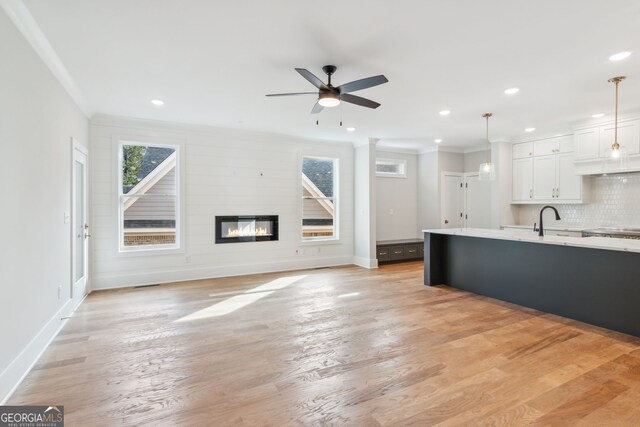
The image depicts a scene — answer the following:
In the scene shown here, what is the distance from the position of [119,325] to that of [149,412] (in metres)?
1.92

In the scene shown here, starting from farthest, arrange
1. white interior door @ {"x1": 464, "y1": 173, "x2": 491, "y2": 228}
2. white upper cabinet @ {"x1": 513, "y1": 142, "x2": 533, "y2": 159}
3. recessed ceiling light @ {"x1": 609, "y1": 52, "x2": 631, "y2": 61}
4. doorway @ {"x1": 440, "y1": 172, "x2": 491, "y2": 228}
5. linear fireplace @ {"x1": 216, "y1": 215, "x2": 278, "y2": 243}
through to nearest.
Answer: doorway @ {"x1": 440, "y1": 172, "x2": 491, "y2": 228}, white interior door @ {"x1": 464, "y1": 173, "x2": 491, "y2": 228}, white upper cabinet @ {"x1": 513, "y1": 142, "x2": 533, "y2": 159}, linear fireplace @ {"x1": 216, "y1": 215, "x2": 278, "y2": 243}, recessed ceiling light @ {"x1": 609, "y1": 52, "x2": 631, "y2": 61}

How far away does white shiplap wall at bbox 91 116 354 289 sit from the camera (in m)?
5.14

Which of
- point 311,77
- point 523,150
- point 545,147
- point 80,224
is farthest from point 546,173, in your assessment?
point 80,224

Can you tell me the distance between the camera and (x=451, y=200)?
26.3 ft

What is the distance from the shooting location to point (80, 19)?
8.23 feet

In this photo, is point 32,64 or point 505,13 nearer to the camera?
point 505,13

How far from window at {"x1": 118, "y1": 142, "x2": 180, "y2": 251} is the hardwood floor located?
1.38 metres

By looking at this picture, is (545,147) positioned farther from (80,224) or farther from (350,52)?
(80,224)

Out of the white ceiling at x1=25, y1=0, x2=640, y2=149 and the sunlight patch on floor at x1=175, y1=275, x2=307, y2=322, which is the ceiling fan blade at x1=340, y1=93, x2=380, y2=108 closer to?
the white ceiling at x1=25, y1=0, x2=640, y2=149

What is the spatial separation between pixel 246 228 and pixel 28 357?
385 centimetres

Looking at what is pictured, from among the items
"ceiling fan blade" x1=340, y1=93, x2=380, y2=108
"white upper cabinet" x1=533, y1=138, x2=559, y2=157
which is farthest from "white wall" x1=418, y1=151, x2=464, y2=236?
"ceiling fan blade" x1=340, y1=93, x2=380, y2=108

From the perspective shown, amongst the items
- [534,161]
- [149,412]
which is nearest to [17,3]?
[149,412]

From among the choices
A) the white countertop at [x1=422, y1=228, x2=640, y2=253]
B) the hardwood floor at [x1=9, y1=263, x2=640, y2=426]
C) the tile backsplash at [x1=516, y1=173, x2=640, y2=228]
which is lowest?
the hardwood floor at [x1=9, y1=263, x2=640, y2=426]

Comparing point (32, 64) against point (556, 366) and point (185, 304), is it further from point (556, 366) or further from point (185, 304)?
point (556, 366)
